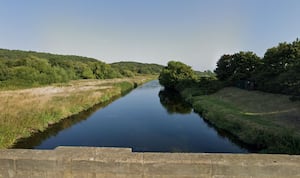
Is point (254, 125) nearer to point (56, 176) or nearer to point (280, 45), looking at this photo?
point (56, 176)

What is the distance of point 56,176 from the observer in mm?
3158

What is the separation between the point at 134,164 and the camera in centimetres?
307

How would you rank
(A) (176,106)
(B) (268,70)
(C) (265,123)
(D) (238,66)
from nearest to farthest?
(C) (265,123) → (B) (268,70) → (A) (176,106) → (D) (238,66)

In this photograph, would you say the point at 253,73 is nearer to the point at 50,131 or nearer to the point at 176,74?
the point at 176,74

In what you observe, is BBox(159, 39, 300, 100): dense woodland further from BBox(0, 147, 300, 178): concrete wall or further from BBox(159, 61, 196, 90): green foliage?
BBox(0, 147, 300, 178): concrete wall

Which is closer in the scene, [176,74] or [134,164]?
[134,164]

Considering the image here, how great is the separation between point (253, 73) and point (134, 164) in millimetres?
29764

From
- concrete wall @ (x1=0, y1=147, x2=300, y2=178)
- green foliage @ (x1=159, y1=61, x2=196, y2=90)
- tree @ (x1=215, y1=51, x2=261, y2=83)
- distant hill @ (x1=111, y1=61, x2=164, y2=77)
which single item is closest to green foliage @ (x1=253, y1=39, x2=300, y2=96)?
tree @ (x1=215, y1=51, x2=261, y2=83)

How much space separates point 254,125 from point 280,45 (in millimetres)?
17833

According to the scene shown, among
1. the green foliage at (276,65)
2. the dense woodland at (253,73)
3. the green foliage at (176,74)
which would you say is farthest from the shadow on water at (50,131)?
the green foliage at (176,74)

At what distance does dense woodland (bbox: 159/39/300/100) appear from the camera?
19.8m

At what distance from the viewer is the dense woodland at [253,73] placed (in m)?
19.8

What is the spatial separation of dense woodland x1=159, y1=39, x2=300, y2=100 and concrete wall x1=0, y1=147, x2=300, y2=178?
50.8 feet

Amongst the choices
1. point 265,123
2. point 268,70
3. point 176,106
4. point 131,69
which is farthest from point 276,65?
point 131,69
